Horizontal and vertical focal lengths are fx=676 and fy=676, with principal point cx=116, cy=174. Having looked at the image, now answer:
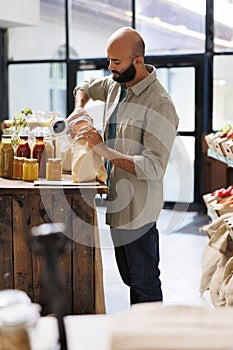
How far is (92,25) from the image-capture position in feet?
29.6

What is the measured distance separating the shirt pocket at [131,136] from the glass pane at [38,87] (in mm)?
5853

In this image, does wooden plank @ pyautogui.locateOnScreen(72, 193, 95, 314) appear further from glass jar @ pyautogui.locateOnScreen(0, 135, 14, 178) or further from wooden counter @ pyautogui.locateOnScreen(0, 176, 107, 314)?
glass jar @ pyautogui.locateOnScreen(0, 135, 14, 178)

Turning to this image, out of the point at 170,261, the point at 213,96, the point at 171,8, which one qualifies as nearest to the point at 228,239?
the point at 170,261

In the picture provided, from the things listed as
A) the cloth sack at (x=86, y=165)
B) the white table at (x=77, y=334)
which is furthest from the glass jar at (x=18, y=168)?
the white table at (x=77, y=334)

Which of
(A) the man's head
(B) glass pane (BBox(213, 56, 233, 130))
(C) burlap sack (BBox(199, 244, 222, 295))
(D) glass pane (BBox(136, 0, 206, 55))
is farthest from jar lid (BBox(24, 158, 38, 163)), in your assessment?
(D) glass pane (BBox(136, 0, 206, 55))

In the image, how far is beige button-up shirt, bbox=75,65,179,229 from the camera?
3.39m

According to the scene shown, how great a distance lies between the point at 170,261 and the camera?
6.04m

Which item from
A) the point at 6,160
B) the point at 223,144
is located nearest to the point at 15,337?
the point at 6,160

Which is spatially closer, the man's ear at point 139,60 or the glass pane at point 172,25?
the man's ear at point 139,60

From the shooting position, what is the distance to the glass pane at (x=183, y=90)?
341 inches

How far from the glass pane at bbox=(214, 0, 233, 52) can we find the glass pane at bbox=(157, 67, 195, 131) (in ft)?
1.74

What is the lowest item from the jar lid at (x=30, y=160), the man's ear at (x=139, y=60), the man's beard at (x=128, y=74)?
the jar lid at (x=30, y=160)

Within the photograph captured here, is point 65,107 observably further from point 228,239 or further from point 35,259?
point 35,259

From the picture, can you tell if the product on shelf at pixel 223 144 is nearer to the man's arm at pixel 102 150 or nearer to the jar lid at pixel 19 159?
the man's arm at pixel 102 150
